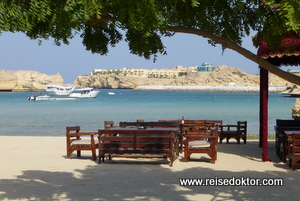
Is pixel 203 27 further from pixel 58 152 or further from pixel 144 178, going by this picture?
pixel 58 152

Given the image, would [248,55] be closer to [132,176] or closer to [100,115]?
[132,176]

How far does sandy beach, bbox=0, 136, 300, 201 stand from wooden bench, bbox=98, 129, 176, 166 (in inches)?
11.6

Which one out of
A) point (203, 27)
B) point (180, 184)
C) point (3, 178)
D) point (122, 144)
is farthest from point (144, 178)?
point (203, 27)

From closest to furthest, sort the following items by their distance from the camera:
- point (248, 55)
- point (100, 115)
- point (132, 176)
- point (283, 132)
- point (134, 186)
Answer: point (248, 55) → point (134, 186) → point (132, 176) → point (283, 132) → point (100, 115)

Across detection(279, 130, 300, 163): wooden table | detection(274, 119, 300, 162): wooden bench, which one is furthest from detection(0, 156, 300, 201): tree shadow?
detection(274, 119, 300, 162): wooden bench

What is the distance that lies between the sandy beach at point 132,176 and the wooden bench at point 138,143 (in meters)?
0.29

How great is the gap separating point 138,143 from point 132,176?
5.26ft

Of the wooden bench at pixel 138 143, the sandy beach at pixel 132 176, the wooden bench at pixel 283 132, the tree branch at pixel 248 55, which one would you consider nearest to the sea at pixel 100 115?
the wooden bench at pixel 283 132

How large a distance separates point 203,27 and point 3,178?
4738 mm

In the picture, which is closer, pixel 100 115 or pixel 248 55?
pixel 248 55

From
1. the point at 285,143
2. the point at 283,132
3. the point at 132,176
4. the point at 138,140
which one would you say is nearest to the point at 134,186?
the point at 132,176

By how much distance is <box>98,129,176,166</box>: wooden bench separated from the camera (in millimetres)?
11203

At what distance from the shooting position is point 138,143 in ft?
37.3

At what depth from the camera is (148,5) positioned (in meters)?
5.04
